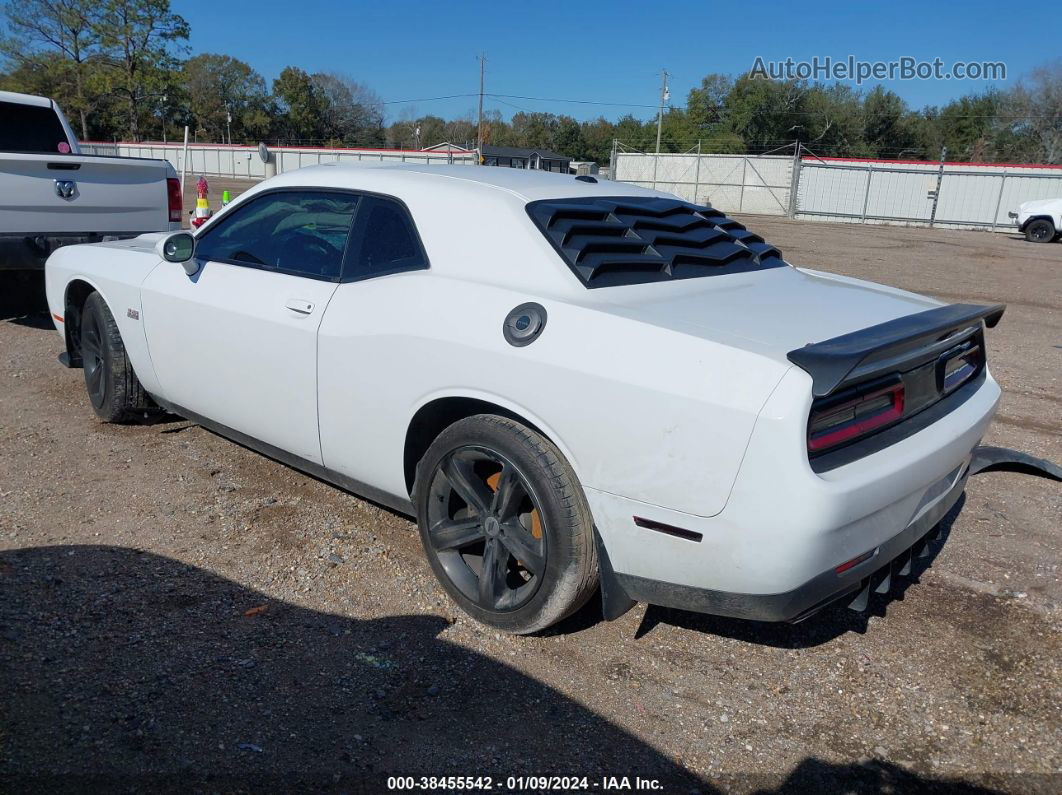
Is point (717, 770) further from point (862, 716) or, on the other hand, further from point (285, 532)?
point (285, 532)

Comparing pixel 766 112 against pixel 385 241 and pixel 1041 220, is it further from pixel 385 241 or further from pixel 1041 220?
pixel 385 241

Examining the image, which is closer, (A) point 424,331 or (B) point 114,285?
(A) point 424,331

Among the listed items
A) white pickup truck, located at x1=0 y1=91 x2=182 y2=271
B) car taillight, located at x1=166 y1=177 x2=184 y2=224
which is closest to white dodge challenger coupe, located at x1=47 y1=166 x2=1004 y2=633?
white pickup truck, located at x1=0 y1=91 x2=182 y2=271

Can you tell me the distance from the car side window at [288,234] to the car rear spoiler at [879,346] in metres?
1.98

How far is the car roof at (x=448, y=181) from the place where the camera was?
3.34 metres

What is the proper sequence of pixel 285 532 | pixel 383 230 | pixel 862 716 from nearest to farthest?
pixel 862 716 < pixel 383 230 < pixel 285 532

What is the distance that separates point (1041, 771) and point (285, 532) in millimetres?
2986

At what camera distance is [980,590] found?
351 cm

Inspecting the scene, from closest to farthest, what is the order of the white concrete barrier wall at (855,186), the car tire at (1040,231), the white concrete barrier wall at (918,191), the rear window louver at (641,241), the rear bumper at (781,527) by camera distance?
the rear bumper at (781,527) → the rear window louver at (641,241) → the car tire at (1040,231) → the white concrete barrier wall at (918,191) → the white concrete barrier wall at (855,186)

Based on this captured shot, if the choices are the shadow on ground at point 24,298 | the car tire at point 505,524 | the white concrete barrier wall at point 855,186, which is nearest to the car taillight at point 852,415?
the car tire at point 505,524

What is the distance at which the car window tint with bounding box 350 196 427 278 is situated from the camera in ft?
10.7

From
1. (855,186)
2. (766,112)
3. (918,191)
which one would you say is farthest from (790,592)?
(766,112)

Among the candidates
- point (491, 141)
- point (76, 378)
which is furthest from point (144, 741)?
point (491, 141)

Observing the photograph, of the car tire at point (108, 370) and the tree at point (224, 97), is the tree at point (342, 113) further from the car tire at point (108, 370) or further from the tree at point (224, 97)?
the car tire at point (108, 370)
